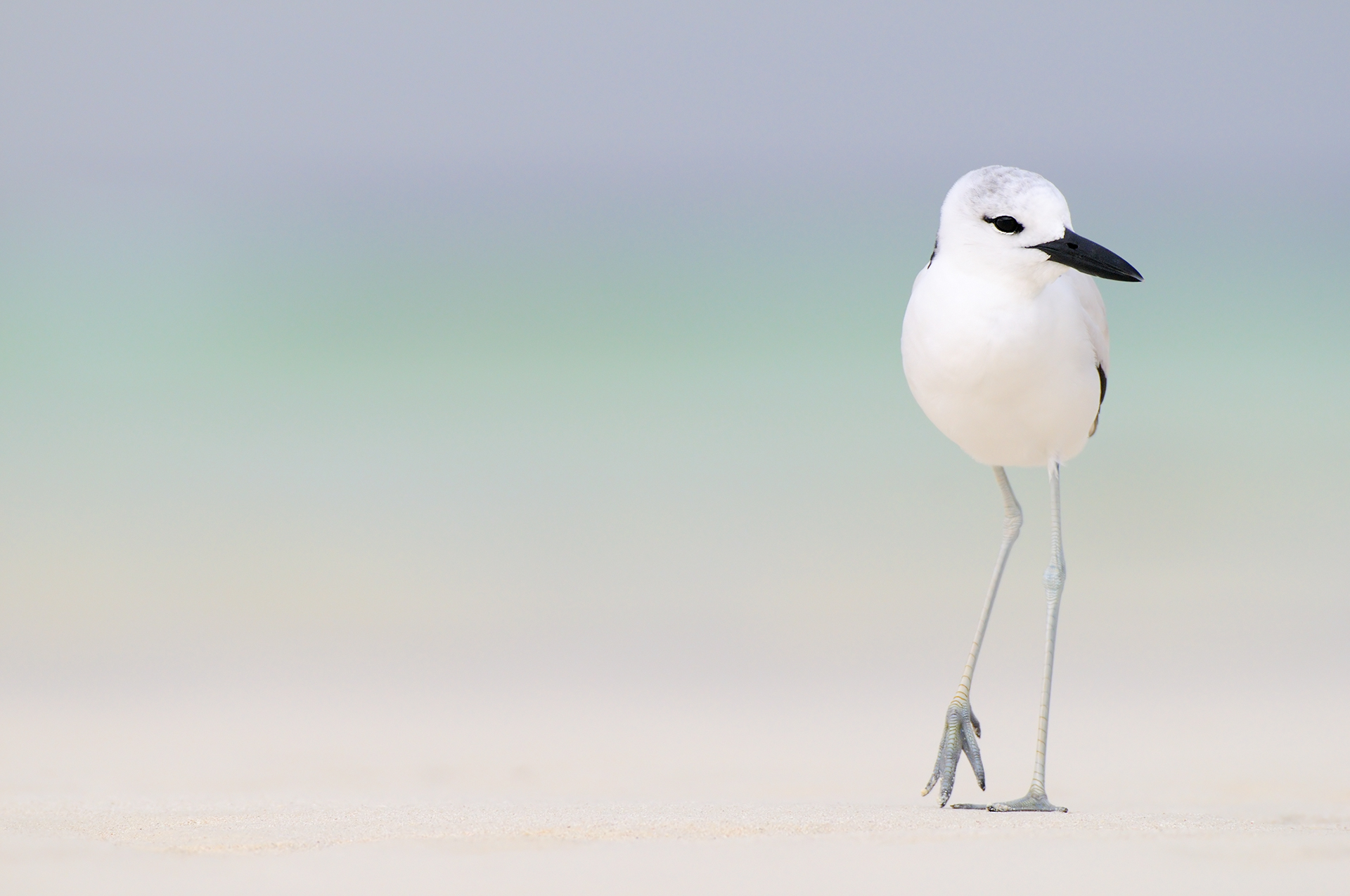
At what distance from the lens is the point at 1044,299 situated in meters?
5.34

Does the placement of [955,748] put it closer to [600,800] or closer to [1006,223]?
[600,800]

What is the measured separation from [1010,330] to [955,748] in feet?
5.55

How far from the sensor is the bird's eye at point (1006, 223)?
5156 mm

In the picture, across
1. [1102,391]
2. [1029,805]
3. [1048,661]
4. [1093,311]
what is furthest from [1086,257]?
[1029,805]

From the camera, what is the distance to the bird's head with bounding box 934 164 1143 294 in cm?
510

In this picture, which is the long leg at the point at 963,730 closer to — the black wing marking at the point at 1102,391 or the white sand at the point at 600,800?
the white sand at the point at 600,800

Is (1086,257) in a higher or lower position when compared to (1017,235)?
lower

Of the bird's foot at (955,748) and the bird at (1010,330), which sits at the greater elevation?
the bird at (1010,330)

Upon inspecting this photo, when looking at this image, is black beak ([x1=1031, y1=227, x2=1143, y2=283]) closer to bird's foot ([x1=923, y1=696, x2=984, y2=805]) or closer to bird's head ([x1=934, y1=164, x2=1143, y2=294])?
bird's head ([x1=934, y1=164, x2=1143, y2=294])

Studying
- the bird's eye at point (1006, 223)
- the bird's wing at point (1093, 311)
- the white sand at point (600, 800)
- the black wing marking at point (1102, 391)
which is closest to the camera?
the white sand at point (600, 800)

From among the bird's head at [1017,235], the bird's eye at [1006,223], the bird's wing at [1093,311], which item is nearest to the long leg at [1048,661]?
the bird's wing at [1093,311]

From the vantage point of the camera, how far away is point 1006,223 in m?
5.17

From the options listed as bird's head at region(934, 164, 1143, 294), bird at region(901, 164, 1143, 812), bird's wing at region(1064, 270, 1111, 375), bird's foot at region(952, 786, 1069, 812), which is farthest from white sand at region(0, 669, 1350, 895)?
bird's head at region(934, 164, 1143, 294)

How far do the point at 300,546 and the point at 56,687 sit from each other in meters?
3.89
